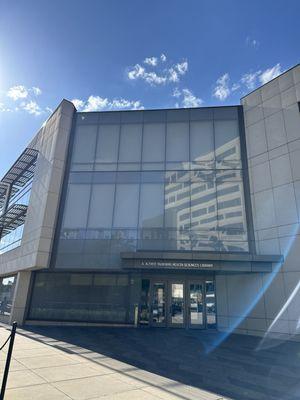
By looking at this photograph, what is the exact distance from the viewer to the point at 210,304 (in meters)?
16.7

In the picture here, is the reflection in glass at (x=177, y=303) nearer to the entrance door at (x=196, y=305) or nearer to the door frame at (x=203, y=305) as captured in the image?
the door frame at (x=203, y=305)

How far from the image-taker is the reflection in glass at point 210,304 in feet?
53.7

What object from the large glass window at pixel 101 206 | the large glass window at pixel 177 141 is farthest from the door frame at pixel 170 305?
the large glass window at pixel 177 141

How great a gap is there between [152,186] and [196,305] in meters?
7.64

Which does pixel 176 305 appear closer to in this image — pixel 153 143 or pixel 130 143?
pixel 153 143

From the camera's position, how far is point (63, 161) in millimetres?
19188

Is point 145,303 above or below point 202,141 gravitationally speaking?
below

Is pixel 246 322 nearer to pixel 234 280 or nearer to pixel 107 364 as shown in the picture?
pixel 234 280

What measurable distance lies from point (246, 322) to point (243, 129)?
11.6 meters

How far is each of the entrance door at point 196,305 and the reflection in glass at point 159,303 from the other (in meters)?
1.51

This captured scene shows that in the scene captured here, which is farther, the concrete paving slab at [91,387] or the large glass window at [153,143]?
the large glass window at [153,143]

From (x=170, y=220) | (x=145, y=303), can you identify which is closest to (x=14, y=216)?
(x=145, y=303)

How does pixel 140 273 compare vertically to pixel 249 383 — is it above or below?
above

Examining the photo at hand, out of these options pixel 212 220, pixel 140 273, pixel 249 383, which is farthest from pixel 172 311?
pixel 249 383
